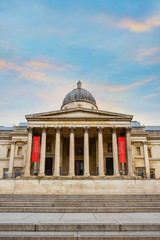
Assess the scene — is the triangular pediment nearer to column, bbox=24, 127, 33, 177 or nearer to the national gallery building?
the national gallery building

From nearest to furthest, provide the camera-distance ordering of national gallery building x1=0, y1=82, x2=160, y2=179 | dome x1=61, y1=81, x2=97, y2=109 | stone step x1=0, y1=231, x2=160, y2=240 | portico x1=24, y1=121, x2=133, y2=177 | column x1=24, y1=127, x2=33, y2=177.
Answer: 1. stone step x1=0, y1=231, x2=160, y2=240
2. column x1=24, y1=127, x2=33, y2=177
3. national gallery building x1=0, y1=82, x2=160, y2=179
4. portico x1=24, y1=121, x2=133, y2=177
5. dome x1=61, y1=81, x2=97, y2=109

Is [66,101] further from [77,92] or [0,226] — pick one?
[0,226]

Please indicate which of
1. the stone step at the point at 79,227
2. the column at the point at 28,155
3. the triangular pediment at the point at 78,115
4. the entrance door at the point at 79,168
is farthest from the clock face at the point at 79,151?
the stone step at the point at 79,227

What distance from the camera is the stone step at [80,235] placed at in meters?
6.57

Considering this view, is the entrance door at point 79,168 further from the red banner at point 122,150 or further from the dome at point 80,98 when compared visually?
the dome at point 80,98

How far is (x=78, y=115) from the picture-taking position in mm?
32281

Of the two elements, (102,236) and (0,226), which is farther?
(0,226)

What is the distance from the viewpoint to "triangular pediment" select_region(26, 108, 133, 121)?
31828 millimetres

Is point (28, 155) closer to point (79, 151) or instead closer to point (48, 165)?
point (48, 165)

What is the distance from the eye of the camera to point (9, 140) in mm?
42219

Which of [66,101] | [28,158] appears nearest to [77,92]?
[66,101]

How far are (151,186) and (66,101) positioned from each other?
26930 millimetres

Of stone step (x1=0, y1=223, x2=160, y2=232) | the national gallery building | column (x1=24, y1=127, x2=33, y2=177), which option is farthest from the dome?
stone step (x1=0, y1=223, x2=160, y2=232)

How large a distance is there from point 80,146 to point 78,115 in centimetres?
822
